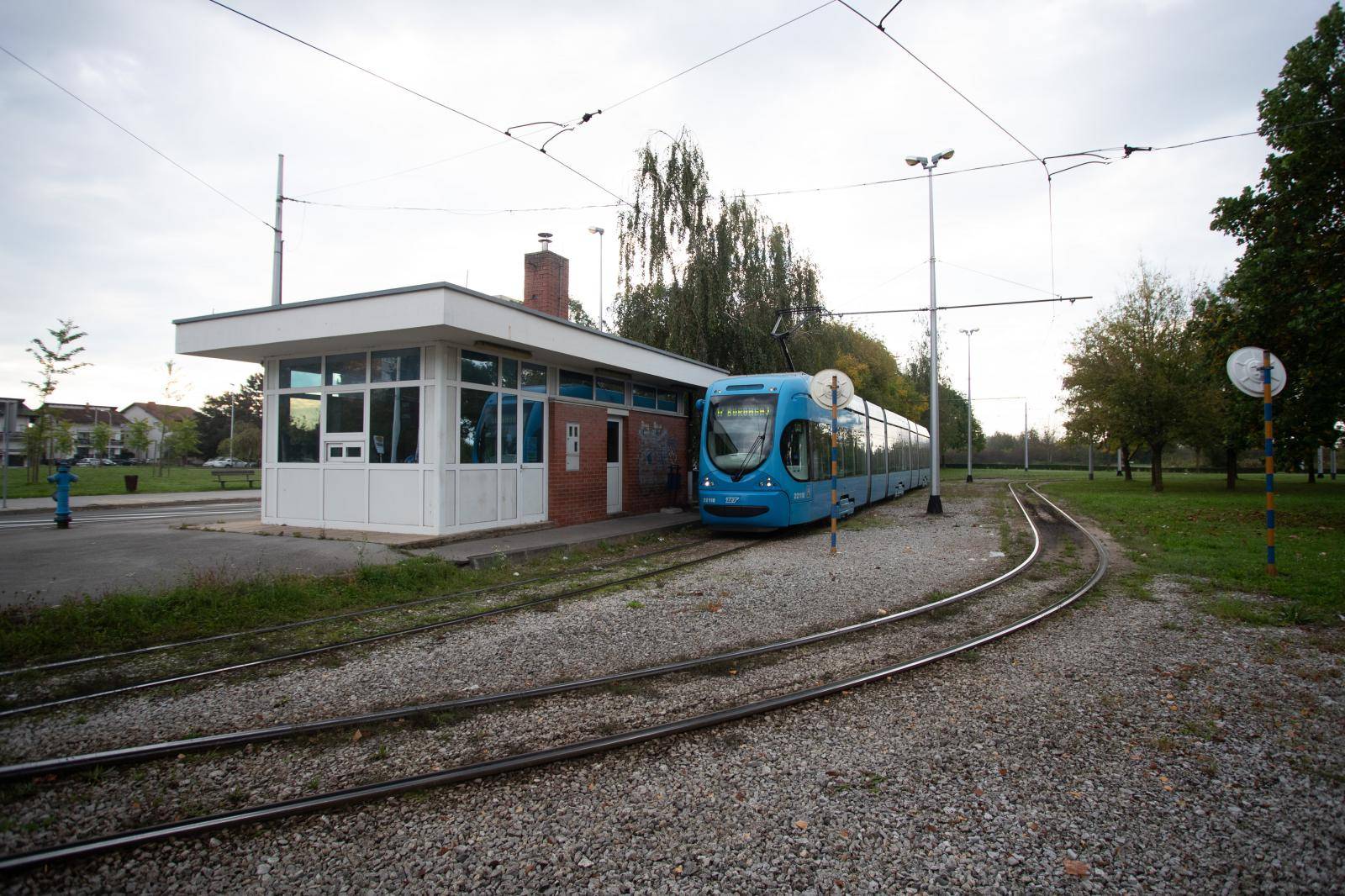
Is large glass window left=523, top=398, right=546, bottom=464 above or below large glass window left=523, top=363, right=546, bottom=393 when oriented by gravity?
below

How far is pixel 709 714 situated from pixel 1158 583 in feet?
23.7

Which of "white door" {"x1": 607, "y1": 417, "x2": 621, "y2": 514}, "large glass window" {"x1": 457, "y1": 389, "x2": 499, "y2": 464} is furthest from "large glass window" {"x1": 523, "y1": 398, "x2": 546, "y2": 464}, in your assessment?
"white door" {"x1": 607, "y1": 417, "x2": 621, "y2": 514}

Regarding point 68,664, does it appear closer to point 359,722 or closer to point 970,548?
point 359,722

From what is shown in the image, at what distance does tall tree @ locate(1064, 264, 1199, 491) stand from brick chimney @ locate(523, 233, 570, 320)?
A: 84.7 ft

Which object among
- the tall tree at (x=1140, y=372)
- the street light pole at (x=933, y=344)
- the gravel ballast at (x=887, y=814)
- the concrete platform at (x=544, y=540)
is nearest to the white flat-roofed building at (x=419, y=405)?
the concrete platform at (x=544, y=540)

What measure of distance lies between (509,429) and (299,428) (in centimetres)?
392

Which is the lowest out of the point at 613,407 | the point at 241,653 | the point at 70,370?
the point at 241,653

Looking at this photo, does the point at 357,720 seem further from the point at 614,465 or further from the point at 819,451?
the point at 614,465

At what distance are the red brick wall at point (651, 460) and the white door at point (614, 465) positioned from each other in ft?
0.48

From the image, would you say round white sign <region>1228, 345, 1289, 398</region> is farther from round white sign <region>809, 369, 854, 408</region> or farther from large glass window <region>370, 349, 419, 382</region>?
large glass window <region>370, 349, 419, 382</region>

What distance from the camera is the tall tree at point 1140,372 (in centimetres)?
2966

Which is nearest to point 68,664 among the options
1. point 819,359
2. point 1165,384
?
point 819,359

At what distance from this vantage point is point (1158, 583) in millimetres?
8500

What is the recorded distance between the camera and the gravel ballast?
2648 millimetres
